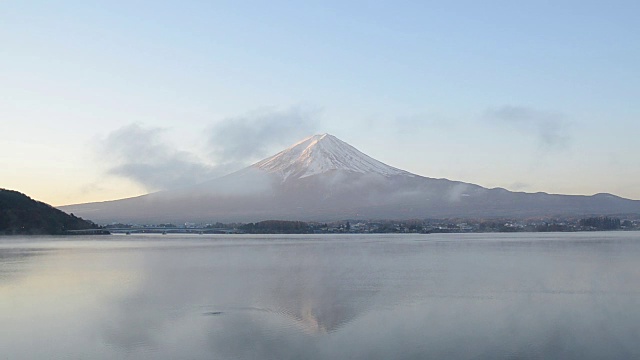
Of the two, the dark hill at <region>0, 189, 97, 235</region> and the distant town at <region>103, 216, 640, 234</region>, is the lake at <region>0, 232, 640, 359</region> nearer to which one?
the dark hill at <region>0, 189, 97, 235</region>

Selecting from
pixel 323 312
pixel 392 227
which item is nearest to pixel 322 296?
pixel 323 312

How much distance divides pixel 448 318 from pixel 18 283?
7.02 m

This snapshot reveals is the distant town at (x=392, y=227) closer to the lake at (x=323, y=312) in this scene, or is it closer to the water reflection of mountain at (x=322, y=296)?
the lake at (x=323, y=312)

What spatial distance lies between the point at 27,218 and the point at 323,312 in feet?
110

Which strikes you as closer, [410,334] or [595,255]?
[410,334]

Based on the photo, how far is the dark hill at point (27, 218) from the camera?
118ft

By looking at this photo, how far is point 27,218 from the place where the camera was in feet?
122

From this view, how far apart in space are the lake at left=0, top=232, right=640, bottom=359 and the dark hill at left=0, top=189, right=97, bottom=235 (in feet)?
81.3

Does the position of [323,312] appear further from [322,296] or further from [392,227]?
[392,227]

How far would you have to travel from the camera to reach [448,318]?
712 centimetres

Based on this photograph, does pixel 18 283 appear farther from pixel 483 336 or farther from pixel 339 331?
pixel 483 336

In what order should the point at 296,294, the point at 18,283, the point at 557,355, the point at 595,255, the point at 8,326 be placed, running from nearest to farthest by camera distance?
1. the point at 557,355
2. the point at 8,326
3. the point at 296,294
4. the point at 18,283
5. the point at 595,255

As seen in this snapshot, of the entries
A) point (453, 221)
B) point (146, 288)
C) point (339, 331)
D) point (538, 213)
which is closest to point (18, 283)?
point (146, 288)

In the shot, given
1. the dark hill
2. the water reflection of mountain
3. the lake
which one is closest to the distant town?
the dark hill
